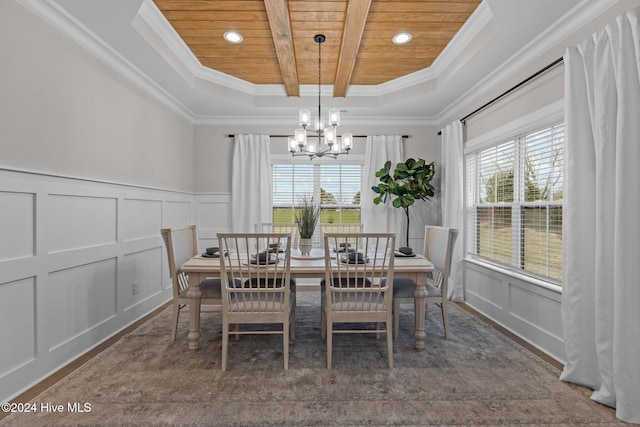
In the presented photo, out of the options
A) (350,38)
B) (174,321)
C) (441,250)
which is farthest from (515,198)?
(174,321)

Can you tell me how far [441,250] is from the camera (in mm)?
3121

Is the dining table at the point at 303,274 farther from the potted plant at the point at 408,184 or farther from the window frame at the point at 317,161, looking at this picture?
the window frame at the point at 317,161

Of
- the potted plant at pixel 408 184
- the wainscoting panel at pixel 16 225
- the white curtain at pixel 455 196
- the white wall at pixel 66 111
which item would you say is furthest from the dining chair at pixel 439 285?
the white wall at pixel 66 111

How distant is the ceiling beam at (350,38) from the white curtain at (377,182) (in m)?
1.13

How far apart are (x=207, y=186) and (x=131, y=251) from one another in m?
1.90

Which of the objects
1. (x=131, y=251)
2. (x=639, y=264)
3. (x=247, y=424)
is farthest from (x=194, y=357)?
(x=639, y=264)

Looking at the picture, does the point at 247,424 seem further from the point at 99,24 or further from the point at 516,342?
the point at 99,24

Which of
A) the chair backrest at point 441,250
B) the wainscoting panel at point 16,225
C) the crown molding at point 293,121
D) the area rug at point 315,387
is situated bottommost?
the area rug at point 315,387

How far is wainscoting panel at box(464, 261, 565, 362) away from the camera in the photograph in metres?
2.64

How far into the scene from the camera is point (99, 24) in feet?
8.44

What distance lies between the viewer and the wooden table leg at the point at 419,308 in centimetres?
269

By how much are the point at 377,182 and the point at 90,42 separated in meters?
3.65

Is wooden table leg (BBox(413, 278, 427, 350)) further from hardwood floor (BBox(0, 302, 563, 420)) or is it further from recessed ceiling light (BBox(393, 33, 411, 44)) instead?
recessed ceiling light (BBox(393, 33, 411, 44))

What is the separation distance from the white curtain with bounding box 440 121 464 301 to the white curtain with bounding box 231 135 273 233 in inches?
100
